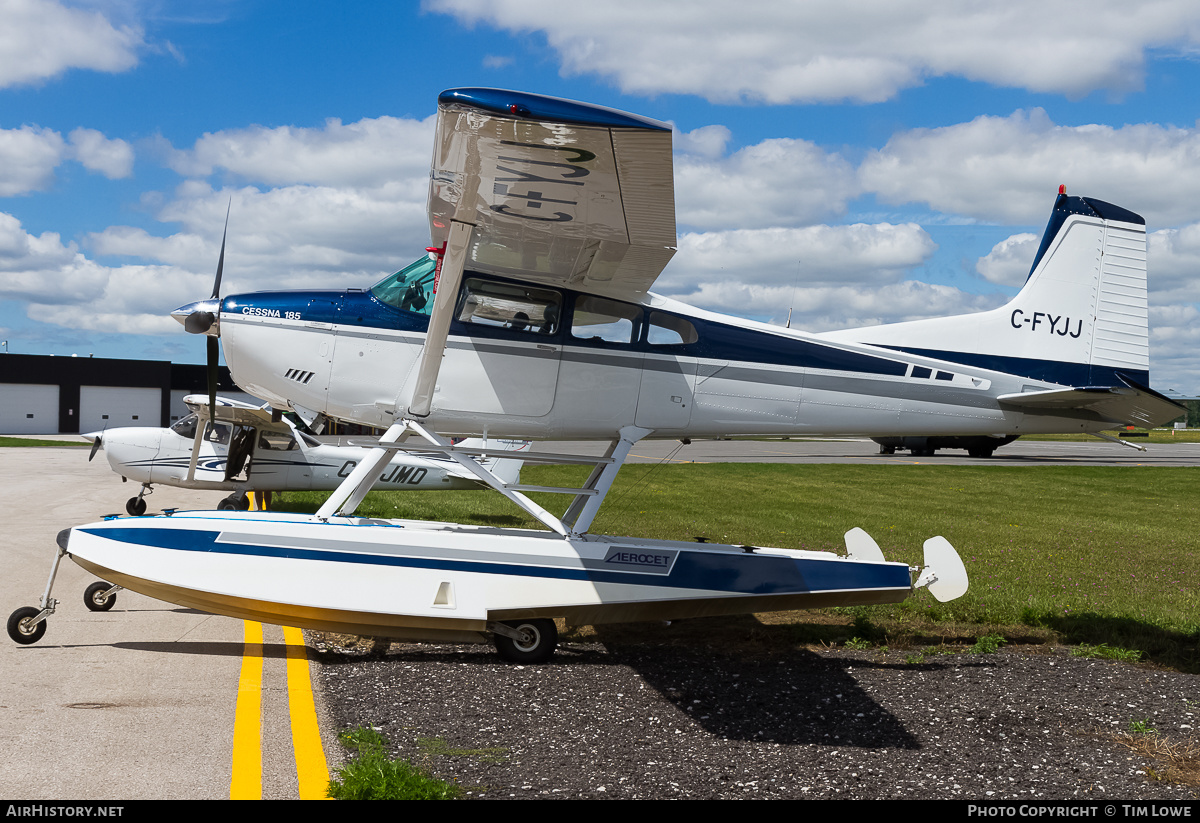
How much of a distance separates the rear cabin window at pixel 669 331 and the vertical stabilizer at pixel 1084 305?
2.57 m

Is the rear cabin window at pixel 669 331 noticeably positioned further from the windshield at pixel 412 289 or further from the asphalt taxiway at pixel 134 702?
the asphalt taxiway at pixel 134 702

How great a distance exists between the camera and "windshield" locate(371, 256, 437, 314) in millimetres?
6648

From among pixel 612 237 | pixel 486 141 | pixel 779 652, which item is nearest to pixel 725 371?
pixel 612 237

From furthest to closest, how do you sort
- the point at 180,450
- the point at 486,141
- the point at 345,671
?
the point at 180,450 → the point at 345,671 → the point at 486,141

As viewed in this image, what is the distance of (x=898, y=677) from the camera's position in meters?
5.87

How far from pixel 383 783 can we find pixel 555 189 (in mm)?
3428

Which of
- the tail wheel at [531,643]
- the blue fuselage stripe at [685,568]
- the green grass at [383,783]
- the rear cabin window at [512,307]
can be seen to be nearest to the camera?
the green grass at [383,783]

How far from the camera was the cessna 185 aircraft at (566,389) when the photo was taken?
19.5 ft

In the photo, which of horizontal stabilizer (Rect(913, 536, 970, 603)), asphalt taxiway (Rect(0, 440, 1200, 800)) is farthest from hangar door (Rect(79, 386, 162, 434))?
horizontal stabilizer (Rect(913, 536, 970, 603))

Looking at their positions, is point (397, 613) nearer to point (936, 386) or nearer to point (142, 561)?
point (142, 561)

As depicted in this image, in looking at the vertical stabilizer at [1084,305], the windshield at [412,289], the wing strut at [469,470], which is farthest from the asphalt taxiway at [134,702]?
the vertical stabilizer at [1084,305]

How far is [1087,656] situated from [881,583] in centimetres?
157

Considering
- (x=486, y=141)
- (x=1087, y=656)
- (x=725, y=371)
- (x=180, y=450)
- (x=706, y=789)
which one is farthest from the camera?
(x=180, y=450)

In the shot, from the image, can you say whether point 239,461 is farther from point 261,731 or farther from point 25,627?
point 261,731
